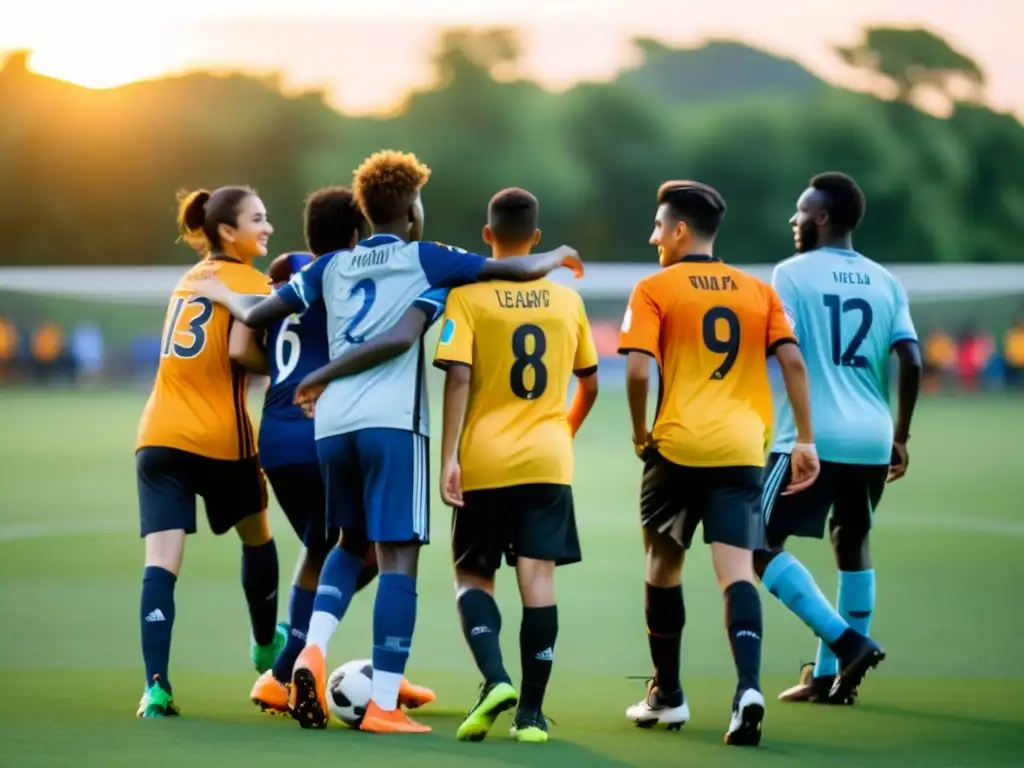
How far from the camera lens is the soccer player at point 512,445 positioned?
19.7 feet

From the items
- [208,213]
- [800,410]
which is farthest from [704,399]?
[208,213]

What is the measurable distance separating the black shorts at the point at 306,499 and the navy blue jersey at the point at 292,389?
1.6 inches

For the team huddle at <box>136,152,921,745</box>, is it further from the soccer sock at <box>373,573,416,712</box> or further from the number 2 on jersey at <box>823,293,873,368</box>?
the number 2 on jersey at <box>823,293,873,368</box>

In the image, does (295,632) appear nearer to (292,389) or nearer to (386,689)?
(386,689)

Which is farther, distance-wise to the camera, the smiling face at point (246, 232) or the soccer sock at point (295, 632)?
the smiling face at point (246, 232)

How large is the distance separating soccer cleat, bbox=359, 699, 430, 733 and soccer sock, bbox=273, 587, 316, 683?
0.56 m

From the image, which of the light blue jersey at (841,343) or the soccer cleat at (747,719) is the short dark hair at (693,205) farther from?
the soccer cleat at (747,719)

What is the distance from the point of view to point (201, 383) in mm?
6637

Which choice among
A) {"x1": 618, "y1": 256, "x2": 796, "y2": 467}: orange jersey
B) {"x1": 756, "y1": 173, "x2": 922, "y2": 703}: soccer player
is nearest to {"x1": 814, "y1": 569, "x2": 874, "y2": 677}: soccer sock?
{"x1": 756, "y1": 173, "x2": 922, "y2": 703}: soccer player

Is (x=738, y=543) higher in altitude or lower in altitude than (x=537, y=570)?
higher

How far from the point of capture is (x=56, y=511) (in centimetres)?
1492

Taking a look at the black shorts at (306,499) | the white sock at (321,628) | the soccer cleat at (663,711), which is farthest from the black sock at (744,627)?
the black shorts at (306,499)

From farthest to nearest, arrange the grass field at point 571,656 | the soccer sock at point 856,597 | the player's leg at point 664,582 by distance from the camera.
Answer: the soccer sock at point 856,597 < the player's leg at point 664,582 < the grass field at point 571,656

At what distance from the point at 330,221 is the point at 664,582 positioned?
1876 mm
